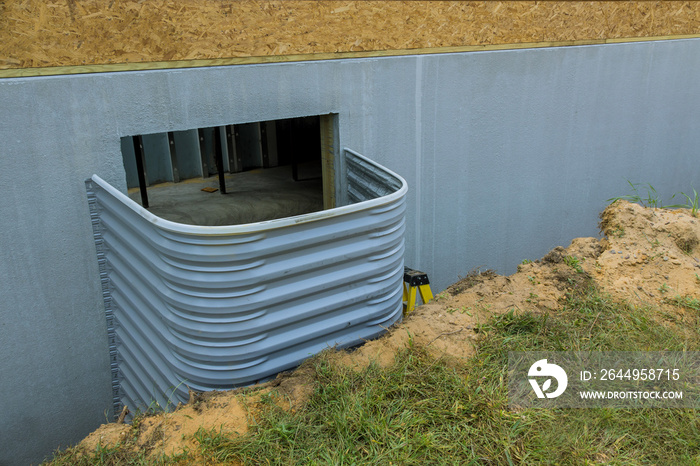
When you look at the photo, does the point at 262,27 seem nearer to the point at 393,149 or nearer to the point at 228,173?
the point at 393,149

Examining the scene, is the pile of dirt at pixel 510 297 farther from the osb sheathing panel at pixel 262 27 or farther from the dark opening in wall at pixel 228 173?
the dark opening in wall at pixel 228 173

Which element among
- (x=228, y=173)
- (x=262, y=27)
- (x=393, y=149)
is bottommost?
(x=228, y=173)

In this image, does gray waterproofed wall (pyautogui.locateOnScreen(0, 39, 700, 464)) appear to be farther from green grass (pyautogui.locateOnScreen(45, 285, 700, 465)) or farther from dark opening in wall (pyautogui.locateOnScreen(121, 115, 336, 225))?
dark opening in wall (pyautogui.locateOnScreen(121, 115, 336, 225))

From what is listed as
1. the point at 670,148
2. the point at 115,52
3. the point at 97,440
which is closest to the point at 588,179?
the point at 670,148

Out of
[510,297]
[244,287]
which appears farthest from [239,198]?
[244,287]

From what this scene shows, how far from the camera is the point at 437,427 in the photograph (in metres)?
3.06

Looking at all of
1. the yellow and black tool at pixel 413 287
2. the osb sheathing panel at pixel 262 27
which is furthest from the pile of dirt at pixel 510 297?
the osb sheathing panel at pixel 262 27

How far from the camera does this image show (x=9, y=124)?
12.4 ft

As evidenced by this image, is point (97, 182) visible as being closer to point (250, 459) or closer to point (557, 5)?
point (250, 459)

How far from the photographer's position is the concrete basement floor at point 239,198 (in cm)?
813

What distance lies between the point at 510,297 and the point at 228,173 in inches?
302

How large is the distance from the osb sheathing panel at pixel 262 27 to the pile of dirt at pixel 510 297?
7.72 ft

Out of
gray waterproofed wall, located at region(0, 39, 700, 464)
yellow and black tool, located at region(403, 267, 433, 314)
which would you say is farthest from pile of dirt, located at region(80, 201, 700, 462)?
gray waterproofed wall, located at region(0, 39, 700, 464)

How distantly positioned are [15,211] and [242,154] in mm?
7252
